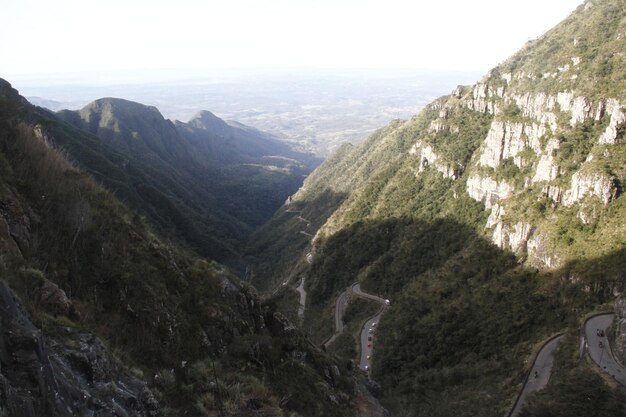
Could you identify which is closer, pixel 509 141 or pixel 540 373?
pixel 540 373

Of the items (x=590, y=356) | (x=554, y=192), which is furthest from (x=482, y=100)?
(x=590, y=356)

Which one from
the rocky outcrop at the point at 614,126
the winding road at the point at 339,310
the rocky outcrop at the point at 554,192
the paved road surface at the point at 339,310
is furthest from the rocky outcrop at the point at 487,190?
the paved road surface at the point at 339,310

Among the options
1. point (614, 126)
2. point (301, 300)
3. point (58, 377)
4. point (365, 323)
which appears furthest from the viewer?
point (301, 300)

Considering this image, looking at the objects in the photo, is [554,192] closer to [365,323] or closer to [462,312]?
[462,312]

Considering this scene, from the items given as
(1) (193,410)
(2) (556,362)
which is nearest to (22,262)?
(1) (193,410)

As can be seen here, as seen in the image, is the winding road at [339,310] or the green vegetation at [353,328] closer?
the green vegetation at [353,328]

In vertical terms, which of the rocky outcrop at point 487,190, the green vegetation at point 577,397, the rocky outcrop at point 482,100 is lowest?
the green vegetation at point 577,397

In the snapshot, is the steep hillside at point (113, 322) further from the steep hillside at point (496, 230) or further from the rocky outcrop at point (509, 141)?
the rocky outcrop at point (509, 141)

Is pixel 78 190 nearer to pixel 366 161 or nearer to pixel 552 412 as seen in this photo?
pixel 552 412
